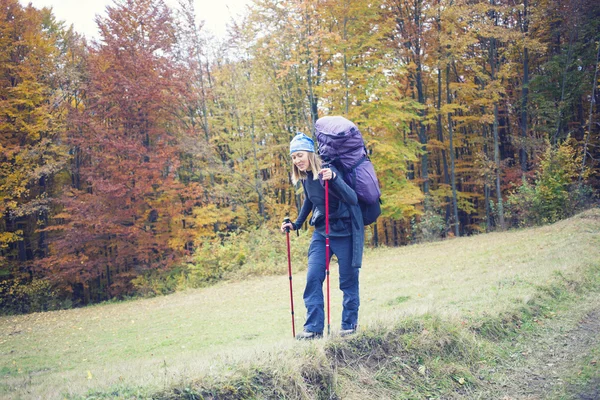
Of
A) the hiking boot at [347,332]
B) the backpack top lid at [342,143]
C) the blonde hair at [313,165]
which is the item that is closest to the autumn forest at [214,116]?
the backpack top lid at [342,143]

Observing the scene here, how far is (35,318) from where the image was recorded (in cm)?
1583

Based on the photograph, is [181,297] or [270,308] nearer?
[270,308]

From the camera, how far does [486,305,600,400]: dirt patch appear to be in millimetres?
3969

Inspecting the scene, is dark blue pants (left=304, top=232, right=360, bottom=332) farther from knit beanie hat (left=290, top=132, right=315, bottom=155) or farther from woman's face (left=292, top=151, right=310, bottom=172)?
knit beanie hat (left=290, top=132, right=315, bottom=155)

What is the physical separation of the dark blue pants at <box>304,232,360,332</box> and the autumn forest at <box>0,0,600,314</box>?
13.8m

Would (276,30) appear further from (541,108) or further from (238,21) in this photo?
(541,108)

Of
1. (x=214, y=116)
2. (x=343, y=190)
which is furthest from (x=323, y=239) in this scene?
(x=214, y=116)

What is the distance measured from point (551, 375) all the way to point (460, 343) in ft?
2.93

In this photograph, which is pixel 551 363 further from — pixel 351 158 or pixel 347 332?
pixel 351 158

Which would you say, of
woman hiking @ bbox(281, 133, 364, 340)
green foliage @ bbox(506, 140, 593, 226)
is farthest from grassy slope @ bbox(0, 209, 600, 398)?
green foliage @ bbox(506, 140, 593, 226)

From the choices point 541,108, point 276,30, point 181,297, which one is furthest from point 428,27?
point 181,297

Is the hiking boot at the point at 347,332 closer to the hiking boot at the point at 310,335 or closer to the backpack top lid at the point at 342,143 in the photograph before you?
the hiking boot at the point at 310,335

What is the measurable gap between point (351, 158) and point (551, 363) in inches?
123

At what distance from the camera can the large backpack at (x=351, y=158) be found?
4621 mm
